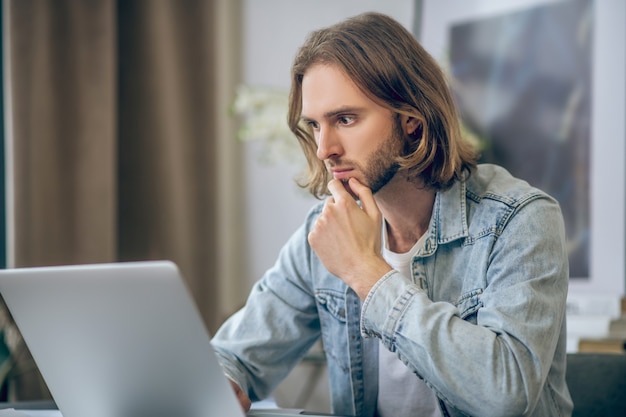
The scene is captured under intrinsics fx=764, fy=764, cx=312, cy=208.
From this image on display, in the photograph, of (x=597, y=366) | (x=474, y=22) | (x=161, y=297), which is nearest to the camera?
(x=161, y=297)

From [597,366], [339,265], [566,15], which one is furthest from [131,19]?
[597,366]

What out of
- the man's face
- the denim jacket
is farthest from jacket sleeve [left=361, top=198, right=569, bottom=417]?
the man's face

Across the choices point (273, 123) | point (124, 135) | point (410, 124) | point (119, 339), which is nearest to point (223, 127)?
point (124, 135)

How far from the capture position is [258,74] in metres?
2.97

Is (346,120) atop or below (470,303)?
atop

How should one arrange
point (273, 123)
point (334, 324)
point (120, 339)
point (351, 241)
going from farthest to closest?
point (273, 123) → point (334, 324) → point (351, 241) → point (120, 339)

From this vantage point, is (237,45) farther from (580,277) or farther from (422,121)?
(422,121)

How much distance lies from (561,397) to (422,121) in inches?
20.4

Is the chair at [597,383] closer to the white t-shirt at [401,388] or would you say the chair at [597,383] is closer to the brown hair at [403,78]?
the white t-shirt at [401,388]

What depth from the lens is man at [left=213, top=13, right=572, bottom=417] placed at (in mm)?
1026

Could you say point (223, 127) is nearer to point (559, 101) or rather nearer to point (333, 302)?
point (559, 101)

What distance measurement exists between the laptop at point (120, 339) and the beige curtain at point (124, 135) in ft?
4.52

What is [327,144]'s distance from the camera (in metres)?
1.29

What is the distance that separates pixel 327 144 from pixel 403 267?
0.26m
